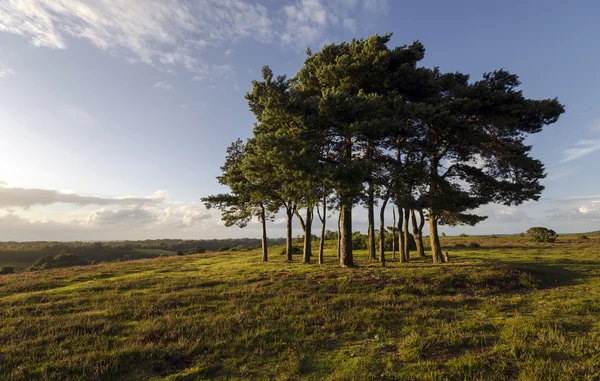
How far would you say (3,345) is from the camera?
321 inches

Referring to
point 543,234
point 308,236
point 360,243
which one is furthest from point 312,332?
point 543,234

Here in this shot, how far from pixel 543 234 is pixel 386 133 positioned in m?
54.9

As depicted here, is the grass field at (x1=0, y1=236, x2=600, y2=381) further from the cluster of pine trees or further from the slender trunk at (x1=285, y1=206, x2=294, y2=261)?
the slender trunk at (x1=285, y1=206, x2=294, y2=261)

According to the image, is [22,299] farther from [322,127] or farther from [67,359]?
[322,127]

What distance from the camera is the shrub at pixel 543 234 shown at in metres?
53.2

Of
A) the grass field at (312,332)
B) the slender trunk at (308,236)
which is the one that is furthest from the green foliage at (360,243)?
the grass field at (312,332)

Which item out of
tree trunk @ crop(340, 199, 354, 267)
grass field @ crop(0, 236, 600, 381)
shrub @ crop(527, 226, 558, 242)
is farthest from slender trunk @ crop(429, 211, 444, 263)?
shrub @ crop(527, 226, 558, 242)

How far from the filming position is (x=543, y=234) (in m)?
53.9

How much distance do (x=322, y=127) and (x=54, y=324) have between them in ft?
55.8

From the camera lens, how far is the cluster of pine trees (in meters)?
19.0

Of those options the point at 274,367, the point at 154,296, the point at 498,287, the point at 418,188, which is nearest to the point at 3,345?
the point at 154,296

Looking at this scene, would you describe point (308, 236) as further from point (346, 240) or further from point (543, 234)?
point (543, 234)

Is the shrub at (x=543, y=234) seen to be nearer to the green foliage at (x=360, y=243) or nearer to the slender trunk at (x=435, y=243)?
the green foliage at (x=360, y=243)

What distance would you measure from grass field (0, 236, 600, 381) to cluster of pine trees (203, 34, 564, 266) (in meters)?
7.38
